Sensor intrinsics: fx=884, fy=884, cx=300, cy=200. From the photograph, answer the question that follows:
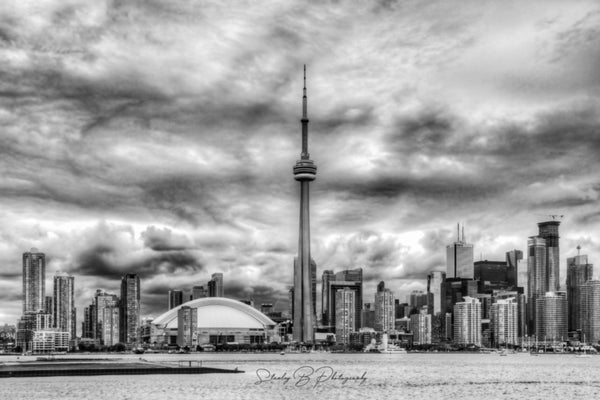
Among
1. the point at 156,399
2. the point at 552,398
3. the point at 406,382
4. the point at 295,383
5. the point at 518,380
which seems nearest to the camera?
the point at 156,399

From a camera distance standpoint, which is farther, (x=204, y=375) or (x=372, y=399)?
(x=204, y=375)

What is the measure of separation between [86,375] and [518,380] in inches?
2756

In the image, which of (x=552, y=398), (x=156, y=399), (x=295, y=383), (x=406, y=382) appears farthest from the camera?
(x=406, y=382)

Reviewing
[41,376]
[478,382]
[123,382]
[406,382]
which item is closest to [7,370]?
[41,376]

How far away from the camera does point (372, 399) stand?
10075 centimetres

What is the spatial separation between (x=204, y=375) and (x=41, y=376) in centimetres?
2538

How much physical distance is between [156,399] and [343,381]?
131ft

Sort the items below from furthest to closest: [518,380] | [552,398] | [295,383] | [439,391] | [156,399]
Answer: [518,380] < [295,383] < [439,391] < [552,398] < [156,399]

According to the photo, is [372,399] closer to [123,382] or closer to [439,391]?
[439,391]

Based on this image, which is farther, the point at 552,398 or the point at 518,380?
the point at 518,380

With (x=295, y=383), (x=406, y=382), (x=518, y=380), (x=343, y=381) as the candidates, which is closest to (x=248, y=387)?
(x=295, y=383)

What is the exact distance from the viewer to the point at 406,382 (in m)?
134

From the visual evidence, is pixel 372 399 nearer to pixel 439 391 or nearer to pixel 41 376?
pixel 439 391

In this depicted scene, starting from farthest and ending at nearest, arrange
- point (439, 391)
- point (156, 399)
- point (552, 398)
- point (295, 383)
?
point (295, 383) → point (439, 391) → point (552, 398) → point (156, 399)
